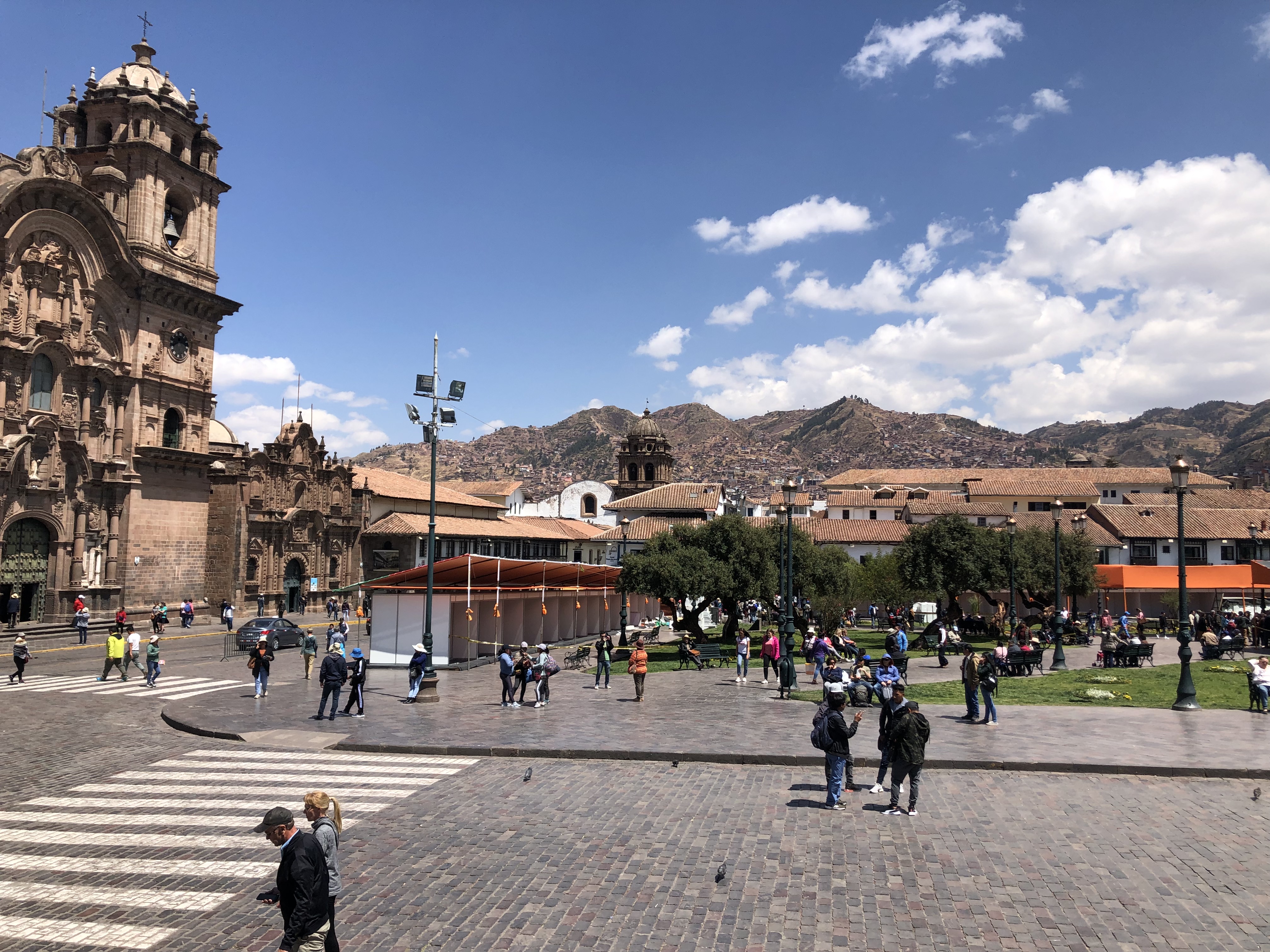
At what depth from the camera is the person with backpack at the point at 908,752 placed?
1007 cm

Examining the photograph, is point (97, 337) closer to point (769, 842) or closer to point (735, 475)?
point (769, 842)

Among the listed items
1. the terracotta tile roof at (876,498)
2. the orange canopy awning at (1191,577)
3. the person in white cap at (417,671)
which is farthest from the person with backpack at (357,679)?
the terracotta tile roof at (876,498)

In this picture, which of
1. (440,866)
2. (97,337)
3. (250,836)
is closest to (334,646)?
(250,836)

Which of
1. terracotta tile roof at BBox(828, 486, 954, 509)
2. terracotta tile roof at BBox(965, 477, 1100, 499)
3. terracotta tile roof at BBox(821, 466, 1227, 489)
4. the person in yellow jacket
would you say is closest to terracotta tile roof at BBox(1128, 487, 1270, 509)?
terracotta tile roof at BBox(965, 477, 1100, 499)

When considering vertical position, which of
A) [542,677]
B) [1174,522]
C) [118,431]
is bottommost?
[542,677]

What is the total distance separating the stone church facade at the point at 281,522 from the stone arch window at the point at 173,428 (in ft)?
7.43

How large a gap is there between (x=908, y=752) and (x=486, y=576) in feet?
61.7

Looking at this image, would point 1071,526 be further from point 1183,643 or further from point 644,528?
point 1183,643

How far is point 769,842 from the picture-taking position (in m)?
9.23

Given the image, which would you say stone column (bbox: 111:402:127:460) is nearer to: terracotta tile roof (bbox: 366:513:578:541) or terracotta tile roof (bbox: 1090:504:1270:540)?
terracotta tile roof (bbox: 366:513:578:541)

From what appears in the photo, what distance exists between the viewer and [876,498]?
2876 inches

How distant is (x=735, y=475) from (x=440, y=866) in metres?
173

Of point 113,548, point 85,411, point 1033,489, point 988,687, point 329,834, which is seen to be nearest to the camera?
point 329,834

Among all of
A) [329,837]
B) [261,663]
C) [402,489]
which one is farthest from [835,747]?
[402,489]
